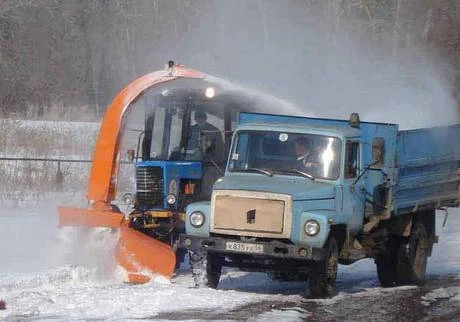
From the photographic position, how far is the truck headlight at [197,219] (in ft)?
44.8

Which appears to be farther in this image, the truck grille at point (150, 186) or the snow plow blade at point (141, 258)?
the truck grille at point (150, 186)

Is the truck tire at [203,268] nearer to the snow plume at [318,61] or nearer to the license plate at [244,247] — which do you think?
the license plate at [244,247]

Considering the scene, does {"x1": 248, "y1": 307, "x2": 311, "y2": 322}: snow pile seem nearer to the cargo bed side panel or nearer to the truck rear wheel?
the cargo bed side panel

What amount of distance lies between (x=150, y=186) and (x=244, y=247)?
10.3 ft

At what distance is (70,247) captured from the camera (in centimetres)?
1519

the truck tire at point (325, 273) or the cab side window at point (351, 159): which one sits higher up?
the cab side window at point (351, 159)

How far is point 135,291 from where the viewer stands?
1344 centimetres

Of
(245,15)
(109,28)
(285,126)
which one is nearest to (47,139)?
(245,15)

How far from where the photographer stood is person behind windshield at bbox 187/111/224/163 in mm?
16047

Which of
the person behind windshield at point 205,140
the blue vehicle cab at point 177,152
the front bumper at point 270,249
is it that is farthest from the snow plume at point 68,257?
the person behind windshield at point 205,140

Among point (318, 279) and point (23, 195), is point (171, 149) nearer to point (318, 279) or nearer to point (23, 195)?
point (318, 279)

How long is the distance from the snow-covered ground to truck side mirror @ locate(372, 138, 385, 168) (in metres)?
1.81

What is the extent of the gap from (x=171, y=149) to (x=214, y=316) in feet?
15.6

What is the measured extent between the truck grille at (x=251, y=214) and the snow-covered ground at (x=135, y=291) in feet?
2.80
